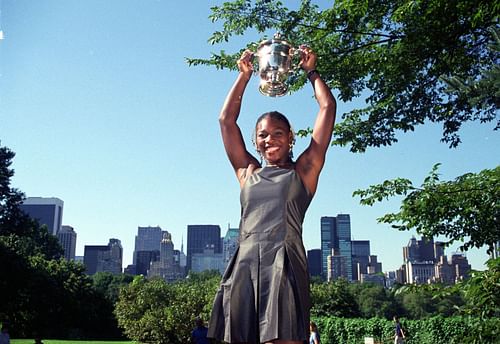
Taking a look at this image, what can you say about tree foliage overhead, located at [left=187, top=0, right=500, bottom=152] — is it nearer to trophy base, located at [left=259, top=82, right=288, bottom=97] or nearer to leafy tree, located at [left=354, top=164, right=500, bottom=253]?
leafy tree, located at [left=354, top=164, right=500, bottom=253]

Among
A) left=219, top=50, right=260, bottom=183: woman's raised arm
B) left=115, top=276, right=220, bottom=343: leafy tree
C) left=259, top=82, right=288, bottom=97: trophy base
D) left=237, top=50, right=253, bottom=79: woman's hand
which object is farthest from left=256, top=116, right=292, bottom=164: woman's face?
left=115, top=276, right=220, bottom=343: leafy tree

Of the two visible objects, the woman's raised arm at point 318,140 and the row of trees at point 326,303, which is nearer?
the woman's raised arm at point 318,140

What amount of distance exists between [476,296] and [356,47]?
→ 5.18 meters

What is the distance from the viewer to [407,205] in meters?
7.45

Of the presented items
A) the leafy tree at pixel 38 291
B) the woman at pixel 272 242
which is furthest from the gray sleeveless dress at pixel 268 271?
the leafy tree at pixel 38 291

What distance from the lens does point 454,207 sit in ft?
24.0

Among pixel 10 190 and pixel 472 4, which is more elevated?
pixel 10 190

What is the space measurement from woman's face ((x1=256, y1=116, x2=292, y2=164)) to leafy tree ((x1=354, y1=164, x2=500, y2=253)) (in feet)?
17.2

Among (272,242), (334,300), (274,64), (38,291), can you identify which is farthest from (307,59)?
(334,300)

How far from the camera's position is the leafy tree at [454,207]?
281 inches

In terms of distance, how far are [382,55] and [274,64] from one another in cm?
678

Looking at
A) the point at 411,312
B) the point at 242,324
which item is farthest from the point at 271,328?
the point at 411,312

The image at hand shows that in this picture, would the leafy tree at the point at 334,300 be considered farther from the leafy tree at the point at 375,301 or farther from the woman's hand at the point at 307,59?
the woman's hand at the point at 307,59

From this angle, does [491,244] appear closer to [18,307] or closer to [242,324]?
[242,324]
